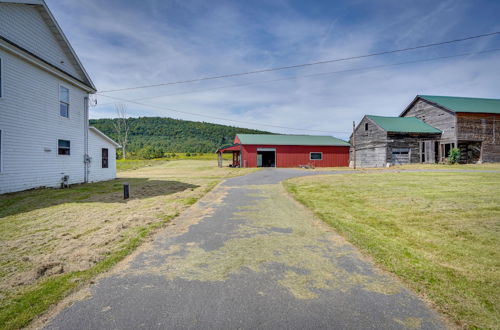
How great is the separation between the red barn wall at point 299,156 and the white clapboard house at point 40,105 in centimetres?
1915

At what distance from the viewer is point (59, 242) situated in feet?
15.3

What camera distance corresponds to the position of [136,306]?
2602mm

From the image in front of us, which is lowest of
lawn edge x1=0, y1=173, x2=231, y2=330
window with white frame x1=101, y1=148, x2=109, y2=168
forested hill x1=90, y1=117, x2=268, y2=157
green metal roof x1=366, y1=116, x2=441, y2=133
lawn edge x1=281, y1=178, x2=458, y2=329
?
lawn edge x1=0, y1=173, x2=231, y2=330

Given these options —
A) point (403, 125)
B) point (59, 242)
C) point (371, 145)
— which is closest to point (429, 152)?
point (403, 125)

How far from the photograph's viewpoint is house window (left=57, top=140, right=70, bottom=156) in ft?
44.2

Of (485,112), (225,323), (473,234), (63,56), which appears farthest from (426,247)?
(485,112)

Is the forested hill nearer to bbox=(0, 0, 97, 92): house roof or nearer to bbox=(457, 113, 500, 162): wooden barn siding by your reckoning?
bbox=(457, 113, 500, 162): wooden barn siding

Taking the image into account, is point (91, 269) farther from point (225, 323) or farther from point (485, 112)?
point (485, 112)

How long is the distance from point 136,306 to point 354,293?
2.51m

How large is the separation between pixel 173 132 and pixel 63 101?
10292cm

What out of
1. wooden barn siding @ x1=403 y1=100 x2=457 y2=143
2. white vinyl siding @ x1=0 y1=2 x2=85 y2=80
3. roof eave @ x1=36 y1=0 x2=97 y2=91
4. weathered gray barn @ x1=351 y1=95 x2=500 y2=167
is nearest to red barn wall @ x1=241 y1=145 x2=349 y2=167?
weathered gray barn @ x1=351 y1=95 x2=500 y2=167

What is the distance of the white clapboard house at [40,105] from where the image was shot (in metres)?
10.5

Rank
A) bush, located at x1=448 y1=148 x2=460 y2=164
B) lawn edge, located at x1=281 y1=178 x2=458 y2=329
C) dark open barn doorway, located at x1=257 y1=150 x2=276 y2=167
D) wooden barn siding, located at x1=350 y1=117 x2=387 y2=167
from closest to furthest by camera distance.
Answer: lawn edge, located at x1=281 y1=178 x2=458 y2=329 → bush, located at x1=448 y1=148 x2=460 y2=164 → wooden barn siding, located at x1=350 y1=117 x2=387 y2=167 → dark open barn doorway, located at x1=257 y1=150 x2=276 y2=167

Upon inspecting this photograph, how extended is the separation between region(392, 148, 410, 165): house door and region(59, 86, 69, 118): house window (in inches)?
1268
